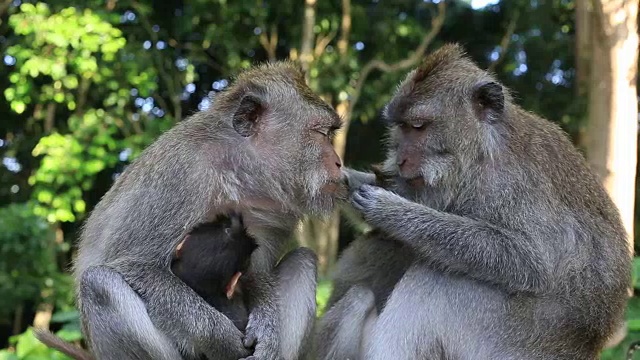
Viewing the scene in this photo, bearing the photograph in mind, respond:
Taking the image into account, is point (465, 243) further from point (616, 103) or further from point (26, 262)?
point (26, 262)

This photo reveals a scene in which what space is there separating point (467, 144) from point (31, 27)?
9896mm

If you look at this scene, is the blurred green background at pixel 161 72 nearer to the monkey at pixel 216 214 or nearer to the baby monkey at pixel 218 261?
the monkey at pixel 216 214

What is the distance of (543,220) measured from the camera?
4742 mm

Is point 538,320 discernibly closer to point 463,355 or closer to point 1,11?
point 463,355

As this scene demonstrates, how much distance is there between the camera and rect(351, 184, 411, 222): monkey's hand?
4828 millimetres

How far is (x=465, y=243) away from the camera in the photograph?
4.66 m

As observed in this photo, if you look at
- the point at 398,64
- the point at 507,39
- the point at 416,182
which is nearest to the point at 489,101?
the point at 416,182

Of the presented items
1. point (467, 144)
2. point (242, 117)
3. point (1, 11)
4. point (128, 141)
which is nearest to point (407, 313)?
point (467, 144)

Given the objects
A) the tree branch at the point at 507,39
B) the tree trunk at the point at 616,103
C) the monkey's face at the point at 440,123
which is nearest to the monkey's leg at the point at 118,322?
the monkey's face at the point at 440,123

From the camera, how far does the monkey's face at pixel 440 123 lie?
15.8 feet

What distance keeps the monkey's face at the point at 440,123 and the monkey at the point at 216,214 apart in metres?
0.44

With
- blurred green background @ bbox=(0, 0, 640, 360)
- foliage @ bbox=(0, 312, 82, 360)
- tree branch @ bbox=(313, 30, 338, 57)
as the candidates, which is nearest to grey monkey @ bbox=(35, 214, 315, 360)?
foliage @ bbox=(0, 312, 82, 360)

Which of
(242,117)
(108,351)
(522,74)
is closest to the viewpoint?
(108,351)

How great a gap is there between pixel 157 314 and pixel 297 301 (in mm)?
930
